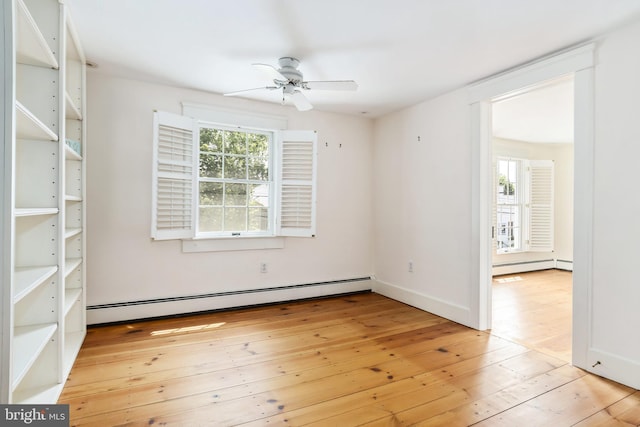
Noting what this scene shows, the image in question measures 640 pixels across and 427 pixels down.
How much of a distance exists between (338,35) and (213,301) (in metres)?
2.89

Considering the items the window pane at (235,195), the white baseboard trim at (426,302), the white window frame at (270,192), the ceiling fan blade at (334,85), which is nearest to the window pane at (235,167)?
the window pane at (235,195)

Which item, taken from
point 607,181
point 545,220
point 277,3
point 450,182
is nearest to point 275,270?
point 450,182

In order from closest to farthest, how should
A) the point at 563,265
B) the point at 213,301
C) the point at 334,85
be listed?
the point at 334,85 < the point at 213,301 < the point at 563,265

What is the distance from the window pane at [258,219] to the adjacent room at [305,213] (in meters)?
0.02

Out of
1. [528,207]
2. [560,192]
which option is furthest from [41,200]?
[560,192]

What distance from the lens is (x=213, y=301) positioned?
360 cm

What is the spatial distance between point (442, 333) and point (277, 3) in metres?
2.97

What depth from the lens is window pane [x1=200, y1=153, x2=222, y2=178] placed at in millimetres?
3633

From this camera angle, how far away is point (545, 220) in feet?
20.0

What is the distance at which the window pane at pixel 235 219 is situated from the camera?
147 inches

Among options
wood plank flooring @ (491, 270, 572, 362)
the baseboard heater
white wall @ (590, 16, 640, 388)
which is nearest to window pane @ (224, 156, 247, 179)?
wood plank flooring @ (491, 270, 572, 362)

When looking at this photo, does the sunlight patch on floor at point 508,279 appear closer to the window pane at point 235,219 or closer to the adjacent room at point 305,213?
the adjacent room at point 305,213

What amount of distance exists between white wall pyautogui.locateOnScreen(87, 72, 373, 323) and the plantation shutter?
4185 millimetres

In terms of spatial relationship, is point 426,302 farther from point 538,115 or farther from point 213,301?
point 538,115
